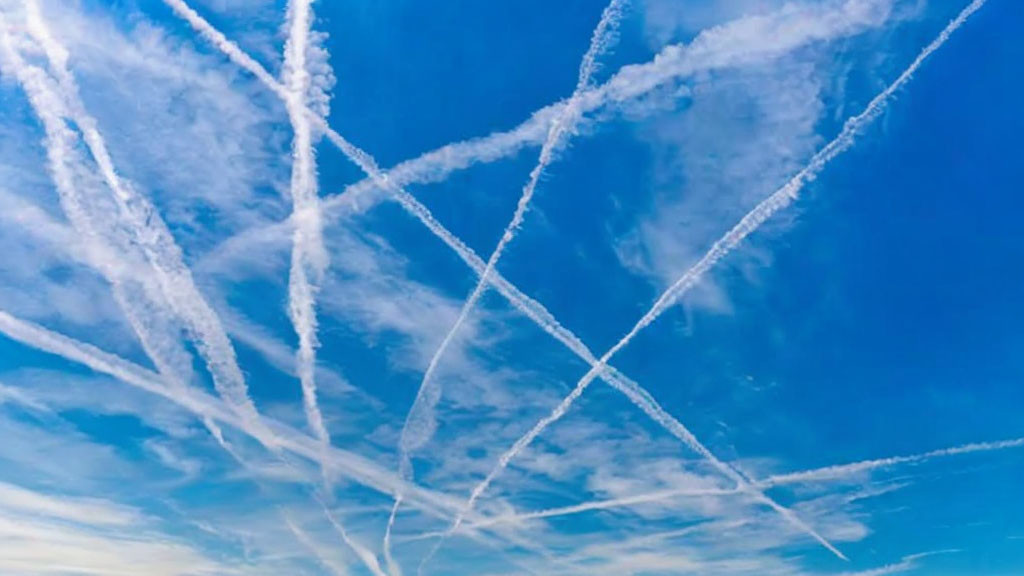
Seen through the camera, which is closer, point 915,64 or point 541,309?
point 915,64

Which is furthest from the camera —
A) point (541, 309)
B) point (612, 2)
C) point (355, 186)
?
point (541, 309)

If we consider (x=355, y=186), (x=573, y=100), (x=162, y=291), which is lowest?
(x=162, y=291)

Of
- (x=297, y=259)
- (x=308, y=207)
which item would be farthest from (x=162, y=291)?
(x=308, y=207)

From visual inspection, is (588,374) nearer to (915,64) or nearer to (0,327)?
(915,64)

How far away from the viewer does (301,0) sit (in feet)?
24.8

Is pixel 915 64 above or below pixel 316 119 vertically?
above

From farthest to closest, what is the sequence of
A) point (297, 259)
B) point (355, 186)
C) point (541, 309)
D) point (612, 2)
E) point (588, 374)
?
point (588, 374) < point (541, 309) < point (297, 259) < point (355, 186) < point (612, 2)

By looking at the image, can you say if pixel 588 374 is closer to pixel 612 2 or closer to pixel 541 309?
pixel 541 309

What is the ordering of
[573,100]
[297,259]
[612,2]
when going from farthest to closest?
[297,259] < [573,100] < [612,2]

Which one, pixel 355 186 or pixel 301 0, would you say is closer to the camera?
pixel 301 0

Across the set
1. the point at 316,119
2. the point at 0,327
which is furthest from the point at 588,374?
the point at 0,327

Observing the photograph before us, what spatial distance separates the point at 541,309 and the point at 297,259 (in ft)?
12.3

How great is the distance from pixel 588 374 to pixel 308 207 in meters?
5.38

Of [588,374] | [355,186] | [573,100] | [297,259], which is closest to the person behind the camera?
[573,100]
